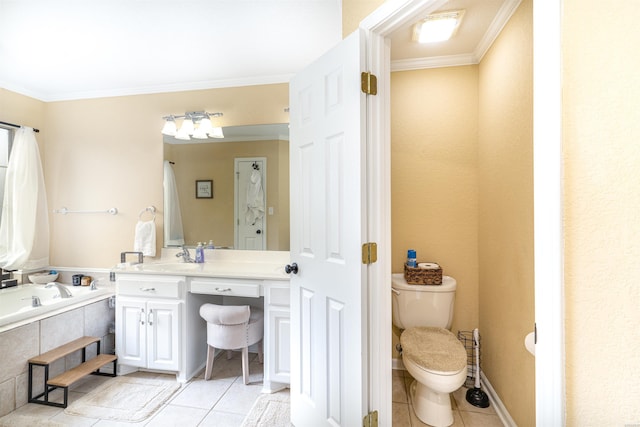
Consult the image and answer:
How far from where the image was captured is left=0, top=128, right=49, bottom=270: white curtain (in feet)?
8.89

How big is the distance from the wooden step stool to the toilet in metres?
2.31

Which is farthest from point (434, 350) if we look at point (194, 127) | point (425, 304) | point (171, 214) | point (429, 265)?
point (194, 127)

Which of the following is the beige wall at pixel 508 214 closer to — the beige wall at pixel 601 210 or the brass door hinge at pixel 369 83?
the brass door hinge at pixel 369 83

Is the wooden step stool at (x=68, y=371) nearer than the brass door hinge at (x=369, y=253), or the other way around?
the brass door hinge at (x=369, y=253)

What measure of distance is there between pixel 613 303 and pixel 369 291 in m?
0.84

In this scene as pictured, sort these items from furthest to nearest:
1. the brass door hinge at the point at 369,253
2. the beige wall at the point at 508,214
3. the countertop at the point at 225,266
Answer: the countertop at the point at 225,266, the beige wall at the point at 508,214, the brass door hinge at the point at 369,253

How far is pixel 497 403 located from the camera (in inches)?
73.3

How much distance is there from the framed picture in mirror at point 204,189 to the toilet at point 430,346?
1.91m

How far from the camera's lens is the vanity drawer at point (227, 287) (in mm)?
2139

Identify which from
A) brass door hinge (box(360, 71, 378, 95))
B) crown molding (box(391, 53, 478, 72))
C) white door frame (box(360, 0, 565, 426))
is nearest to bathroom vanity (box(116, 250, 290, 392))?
brass door hinge (box(360, 71, 378, 95))

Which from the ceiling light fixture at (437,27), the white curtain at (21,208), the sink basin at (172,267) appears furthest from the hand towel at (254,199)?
the white curtain at (21,208)

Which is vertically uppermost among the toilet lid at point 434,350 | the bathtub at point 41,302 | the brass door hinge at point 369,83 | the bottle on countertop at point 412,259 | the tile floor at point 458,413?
the brass door hinge at point 369,83

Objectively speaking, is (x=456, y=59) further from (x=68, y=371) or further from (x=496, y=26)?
(x=68, y=371)

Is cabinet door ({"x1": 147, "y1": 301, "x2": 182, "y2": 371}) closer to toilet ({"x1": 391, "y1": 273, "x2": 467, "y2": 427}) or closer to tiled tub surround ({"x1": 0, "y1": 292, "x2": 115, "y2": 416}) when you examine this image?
tiled tub surround ({"x1": 0, "y1": 292, "x2": 115, "y2": 416})
